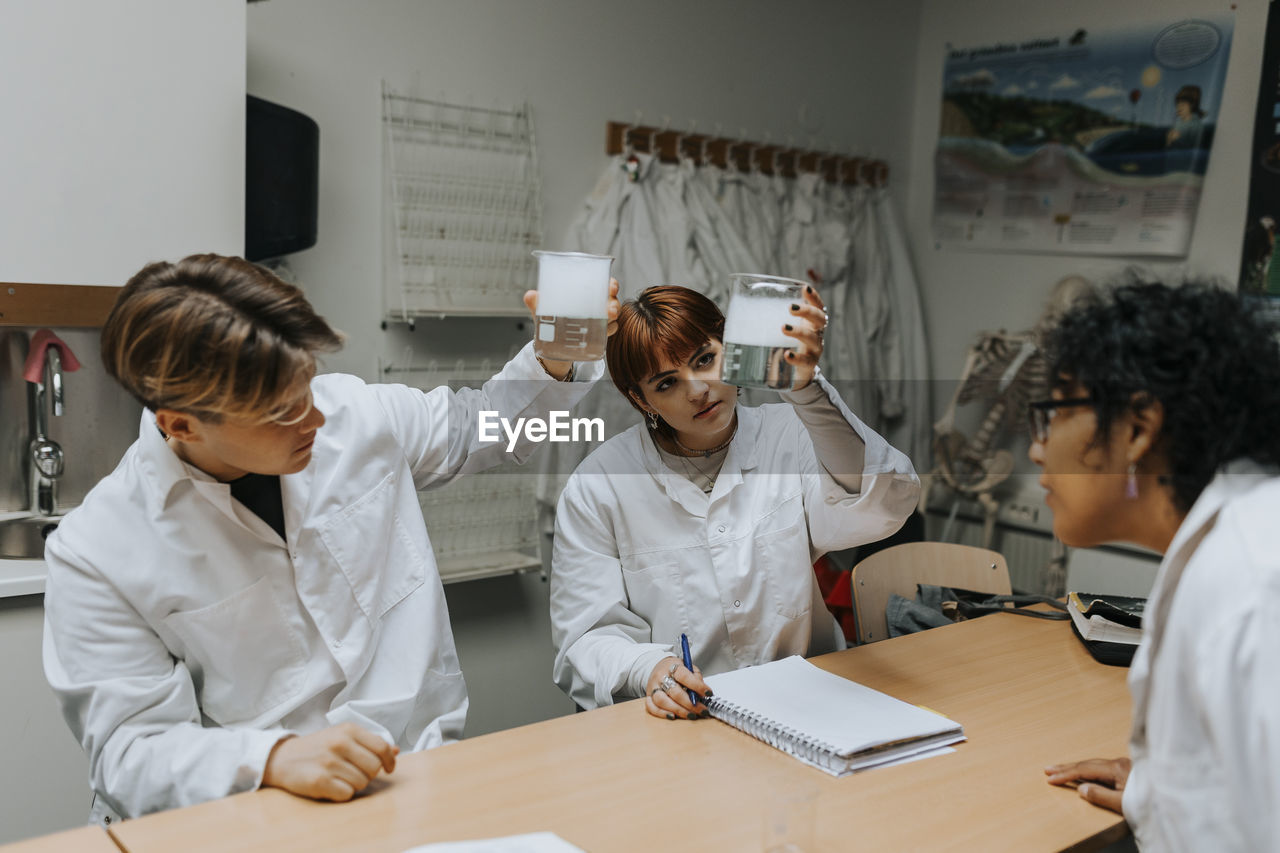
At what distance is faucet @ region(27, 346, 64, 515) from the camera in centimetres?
232

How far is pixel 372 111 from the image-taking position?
2850 millimetres

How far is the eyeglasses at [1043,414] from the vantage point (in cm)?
114

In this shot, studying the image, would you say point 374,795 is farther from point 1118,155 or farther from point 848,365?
point 1118,155

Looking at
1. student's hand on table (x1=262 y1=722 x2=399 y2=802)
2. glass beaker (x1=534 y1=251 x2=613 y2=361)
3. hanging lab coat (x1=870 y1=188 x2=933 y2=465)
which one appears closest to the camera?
student's hand on table (x1=262 y1=722 x2=399 y2=802)

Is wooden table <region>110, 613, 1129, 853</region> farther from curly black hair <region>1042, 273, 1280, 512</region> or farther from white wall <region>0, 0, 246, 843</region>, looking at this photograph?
white wall <region>0, 0, 246, 843</region>

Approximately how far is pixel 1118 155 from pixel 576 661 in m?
2.78

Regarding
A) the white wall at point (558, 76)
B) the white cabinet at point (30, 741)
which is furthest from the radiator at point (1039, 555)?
the white cabinet at point (30, 741)

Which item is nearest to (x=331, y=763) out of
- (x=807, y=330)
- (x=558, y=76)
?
(x=807, y=330)

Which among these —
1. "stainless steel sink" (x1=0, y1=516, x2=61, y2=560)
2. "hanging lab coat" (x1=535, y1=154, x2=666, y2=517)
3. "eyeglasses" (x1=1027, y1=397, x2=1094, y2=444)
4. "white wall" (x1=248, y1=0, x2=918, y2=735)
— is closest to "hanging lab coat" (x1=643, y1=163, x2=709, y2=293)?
"hanging lab coat" (x1=535, y1=154, x2=666, y2=517)

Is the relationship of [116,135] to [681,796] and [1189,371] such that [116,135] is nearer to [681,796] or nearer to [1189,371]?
[681,796]

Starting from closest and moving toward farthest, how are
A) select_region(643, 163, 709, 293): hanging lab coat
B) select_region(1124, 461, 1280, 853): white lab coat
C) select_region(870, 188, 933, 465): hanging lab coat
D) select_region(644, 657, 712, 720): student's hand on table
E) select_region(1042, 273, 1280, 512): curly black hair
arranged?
select_region(1124, 461, 1280, 853): white lab coat < select_region(1042, 273, 1280, 512): curly black hair < select_region(644, 657, 712, 720): student's hand on table < select_region(643, 163, 709, 293): hanging lab coat < select_region(870, 188, 933, 465): hanging lab coat

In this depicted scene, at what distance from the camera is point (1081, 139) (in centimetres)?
359

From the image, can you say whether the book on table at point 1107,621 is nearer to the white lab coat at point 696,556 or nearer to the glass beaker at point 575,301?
the white lab coat at point 696,556

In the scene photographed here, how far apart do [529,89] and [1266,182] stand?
90.5 inches
